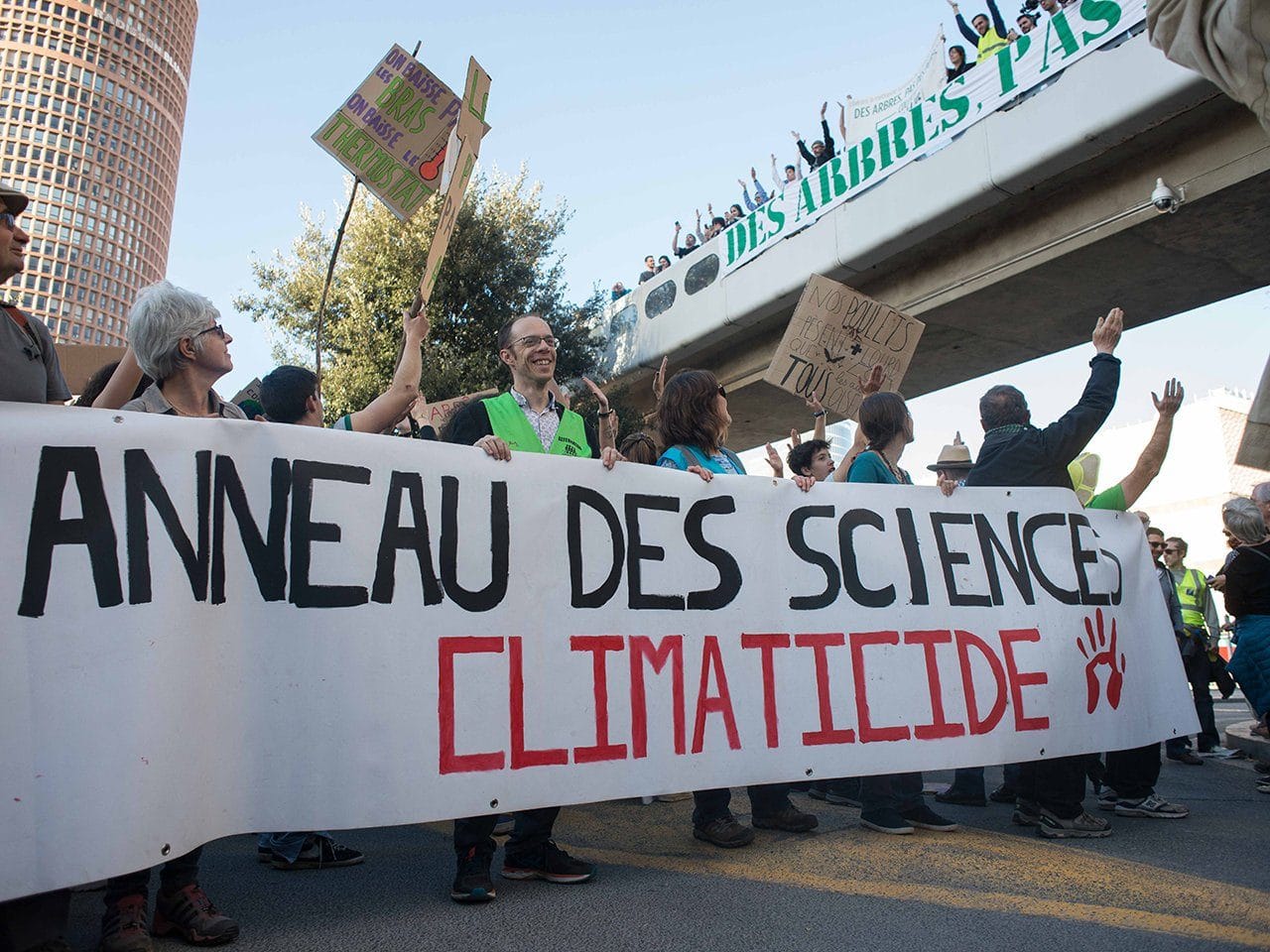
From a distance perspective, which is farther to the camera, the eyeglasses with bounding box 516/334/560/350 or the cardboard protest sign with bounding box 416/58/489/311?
the cardboard protest sign with bounding box 416/58/489/311

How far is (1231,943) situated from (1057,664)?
1564mm

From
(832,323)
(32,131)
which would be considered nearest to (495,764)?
(832,323)

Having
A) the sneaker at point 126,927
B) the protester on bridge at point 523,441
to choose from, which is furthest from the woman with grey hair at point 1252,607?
the sneaker at point 126,927

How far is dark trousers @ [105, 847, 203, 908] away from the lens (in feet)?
7.65

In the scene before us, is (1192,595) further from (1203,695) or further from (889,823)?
(889,823)

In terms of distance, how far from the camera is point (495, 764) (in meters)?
2.80

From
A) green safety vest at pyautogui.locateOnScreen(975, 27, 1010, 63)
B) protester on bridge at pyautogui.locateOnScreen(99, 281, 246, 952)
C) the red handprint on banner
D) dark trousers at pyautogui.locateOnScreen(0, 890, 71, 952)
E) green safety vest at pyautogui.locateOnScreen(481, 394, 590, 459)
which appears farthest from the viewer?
green safety vest at pyautogui.locateOnScreen(975, 27, 1010, 63)

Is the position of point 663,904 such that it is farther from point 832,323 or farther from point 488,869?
point 832,323

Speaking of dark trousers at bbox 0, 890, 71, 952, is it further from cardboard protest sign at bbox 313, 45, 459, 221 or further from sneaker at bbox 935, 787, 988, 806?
cardboard protest sign at bbox 313, 45, 459, 221

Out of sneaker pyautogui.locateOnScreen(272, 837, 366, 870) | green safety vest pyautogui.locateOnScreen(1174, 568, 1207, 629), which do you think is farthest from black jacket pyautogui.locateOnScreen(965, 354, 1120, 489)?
green safety vest pyautogui.locateOnScreen(1174, 568, 1207, 629)

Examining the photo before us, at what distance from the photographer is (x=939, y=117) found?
11.4 m

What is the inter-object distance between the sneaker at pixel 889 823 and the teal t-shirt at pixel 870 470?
1302 millimetres

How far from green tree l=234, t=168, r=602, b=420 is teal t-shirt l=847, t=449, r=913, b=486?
11.2m

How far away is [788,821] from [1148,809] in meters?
1.67
